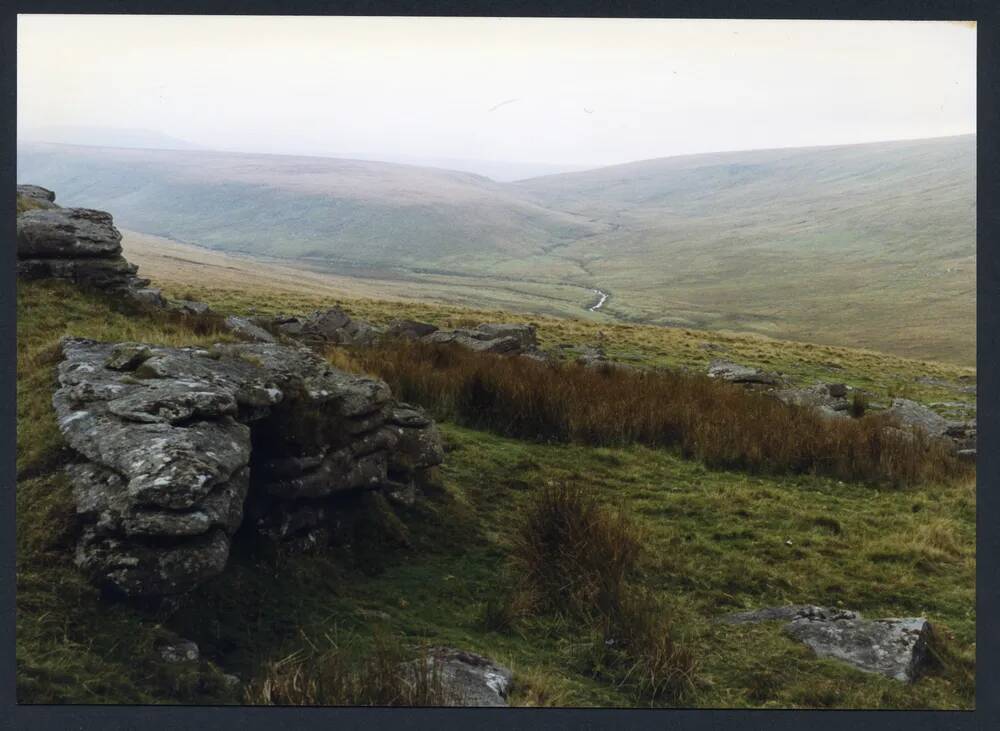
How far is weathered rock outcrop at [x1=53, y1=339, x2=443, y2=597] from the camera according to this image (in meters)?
4.84

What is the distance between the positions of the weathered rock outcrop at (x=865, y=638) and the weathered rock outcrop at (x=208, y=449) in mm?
2951

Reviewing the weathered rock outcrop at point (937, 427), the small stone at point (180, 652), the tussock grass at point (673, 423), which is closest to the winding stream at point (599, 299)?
the weathered rock outcrop at point (937, 427)

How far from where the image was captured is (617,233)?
354ft

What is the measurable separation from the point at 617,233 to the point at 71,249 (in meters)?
102

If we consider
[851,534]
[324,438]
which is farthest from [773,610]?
[324,438]

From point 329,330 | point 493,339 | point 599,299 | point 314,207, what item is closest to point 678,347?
point 493,339

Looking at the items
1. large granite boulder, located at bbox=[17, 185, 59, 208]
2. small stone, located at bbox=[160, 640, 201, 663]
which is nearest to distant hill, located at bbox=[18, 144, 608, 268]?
large granite boulder, located at bbox=[17, 185, 59, 208]

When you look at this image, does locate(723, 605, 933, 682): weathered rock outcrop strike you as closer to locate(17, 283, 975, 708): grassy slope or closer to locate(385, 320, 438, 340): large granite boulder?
locate(17, 283, 975, 708): grassy slope

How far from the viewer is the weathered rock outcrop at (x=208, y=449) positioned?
484 centimetres

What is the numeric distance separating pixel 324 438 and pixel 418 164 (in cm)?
12727

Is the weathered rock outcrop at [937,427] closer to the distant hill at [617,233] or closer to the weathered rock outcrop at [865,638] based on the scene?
the weathered rock outcrop at [865,638]

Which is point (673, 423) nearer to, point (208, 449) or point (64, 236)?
point (208, 449)

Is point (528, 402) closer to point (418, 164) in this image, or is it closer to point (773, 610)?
point (773, 610)

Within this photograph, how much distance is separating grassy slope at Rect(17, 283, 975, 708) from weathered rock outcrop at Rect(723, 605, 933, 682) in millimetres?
110
